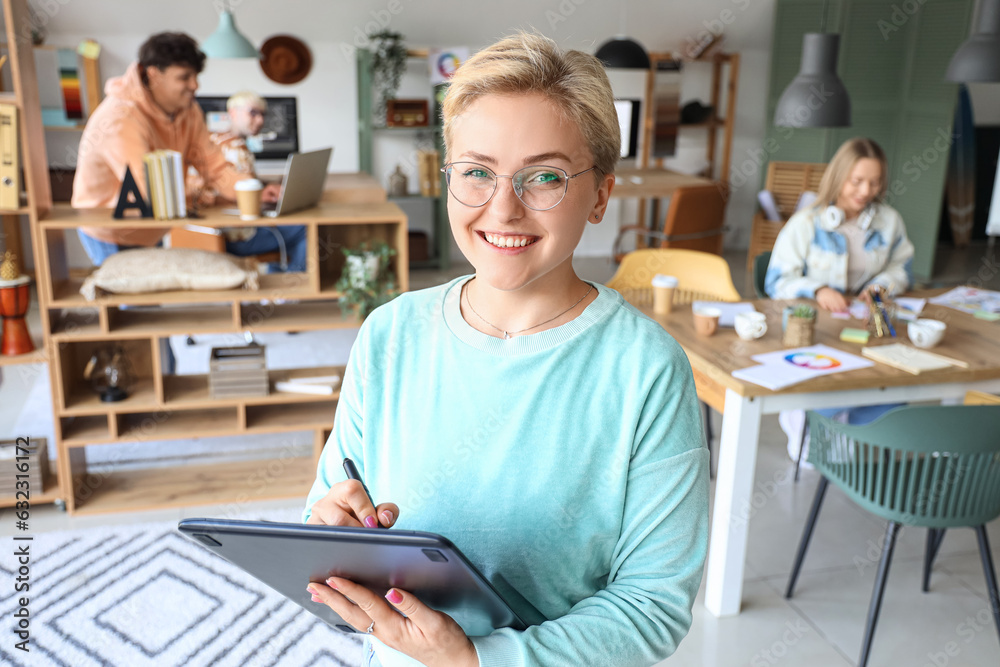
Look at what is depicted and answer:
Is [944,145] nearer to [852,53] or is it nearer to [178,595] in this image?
[852,53]

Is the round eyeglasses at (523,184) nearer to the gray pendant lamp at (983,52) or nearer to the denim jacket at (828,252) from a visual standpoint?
the denim jacket at (828,252)

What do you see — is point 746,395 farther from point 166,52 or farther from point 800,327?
point 166,52

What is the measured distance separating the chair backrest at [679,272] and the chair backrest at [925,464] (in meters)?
1.25

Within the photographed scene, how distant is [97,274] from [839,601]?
2.99 meters

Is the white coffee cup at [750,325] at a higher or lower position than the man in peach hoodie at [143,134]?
lower

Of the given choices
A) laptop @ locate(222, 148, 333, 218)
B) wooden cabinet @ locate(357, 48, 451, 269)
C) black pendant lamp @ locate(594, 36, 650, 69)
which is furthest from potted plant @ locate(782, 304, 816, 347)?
wooden cabinet @ locate(357, 48, 451, 269)

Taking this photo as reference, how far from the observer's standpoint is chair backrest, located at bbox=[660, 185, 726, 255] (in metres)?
6.38

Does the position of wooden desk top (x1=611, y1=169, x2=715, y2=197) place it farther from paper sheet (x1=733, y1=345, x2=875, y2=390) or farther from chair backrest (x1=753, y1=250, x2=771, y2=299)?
paper sheet (x1=733, y1=345, x2=875, y2=390)

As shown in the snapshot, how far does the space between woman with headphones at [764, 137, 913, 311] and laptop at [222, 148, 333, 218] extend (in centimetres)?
202

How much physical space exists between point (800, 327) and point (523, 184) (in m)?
2.09

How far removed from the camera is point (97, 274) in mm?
3158

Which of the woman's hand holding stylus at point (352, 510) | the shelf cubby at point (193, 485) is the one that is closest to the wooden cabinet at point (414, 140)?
the shelf cubby at point (193, 485)

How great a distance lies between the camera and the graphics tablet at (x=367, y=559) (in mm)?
981

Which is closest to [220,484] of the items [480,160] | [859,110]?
[480,160]
